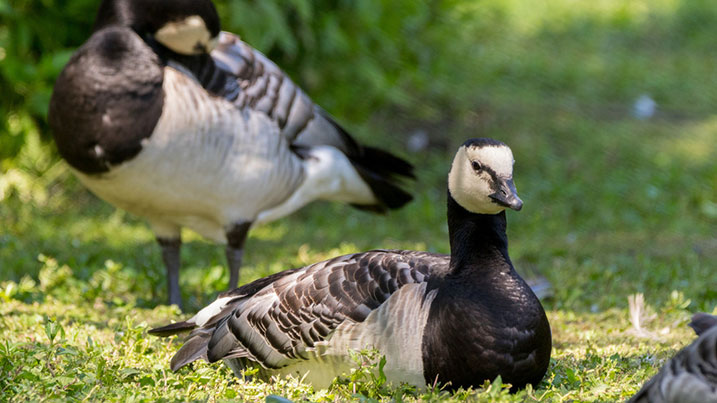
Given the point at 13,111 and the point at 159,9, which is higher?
the point at 159,9

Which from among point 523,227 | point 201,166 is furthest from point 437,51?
point 201,166

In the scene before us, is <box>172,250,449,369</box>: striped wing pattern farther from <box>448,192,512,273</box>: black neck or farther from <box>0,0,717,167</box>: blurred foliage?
<box>0,0,717,167</box>: blurred foliage

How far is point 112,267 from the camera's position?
19.8ft

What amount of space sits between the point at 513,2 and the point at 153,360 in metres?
11.1

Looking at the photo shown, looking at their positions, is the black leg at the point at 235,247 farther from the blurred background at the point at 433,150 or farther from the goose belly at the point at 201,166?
the blurred background at the point at 433,150

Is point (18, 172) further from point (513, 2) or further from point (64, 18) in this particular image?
point (513, 2)

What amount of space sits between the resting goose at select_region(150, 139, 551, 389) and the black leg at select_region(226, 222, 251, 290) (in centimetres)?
161

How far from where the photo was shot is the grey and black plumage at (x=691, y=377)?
3189mm

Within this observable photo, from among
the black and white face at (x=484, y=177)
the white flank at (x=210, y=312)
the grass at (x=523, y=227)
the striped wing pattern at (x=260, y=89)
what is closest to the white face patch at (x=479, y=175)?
the black and white face at (x=484, y=177)

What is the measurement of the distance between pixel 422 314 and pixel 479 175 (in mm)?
612

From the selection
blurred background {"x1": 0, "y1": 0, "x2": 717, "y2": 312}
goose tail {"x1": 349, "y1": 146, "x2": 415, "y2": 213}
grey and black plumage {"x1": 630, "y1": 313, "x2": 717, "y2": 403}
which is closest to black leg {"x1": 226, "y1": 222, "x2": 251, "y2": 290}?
blurred background {"x1": 0, "y1": 0, "x2": 717, "y2": 312}

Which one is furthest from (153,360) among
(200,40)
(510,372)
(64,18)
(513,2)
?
(513,2)

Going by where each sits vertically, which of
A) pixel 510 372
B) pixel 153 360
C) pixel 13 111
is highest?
pixel 510 372

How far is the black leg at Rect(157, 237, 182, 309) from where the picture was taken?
5.89m
